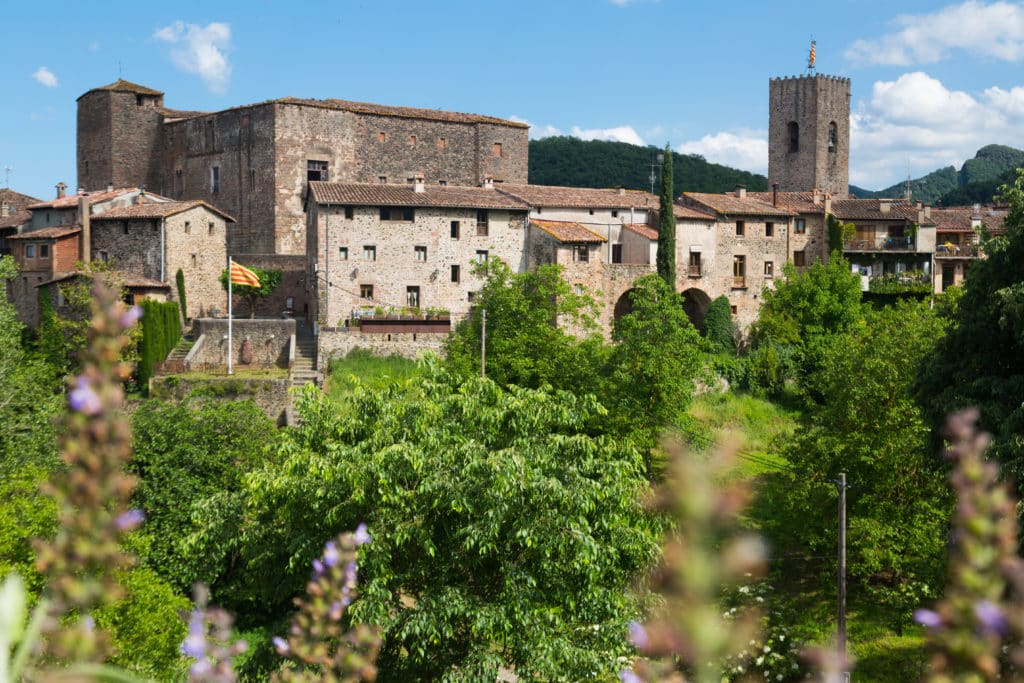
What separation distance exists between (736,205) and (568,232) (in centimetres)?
1074

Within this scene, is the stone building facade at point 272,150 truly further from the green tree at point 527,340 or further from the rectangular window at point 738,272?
the green tree at point 527,340

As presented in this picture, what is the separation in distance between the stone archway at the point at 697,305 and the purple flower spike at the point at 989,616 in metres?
48.9

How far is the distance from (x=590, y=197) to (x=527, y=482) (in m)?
36.4

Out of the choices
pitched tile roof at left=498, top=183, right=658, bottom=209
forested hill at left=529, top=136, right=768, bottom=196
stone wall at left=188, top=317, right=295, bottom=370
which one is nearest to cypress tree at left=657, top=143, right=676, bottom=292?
pitched tile roof at left=498, top=183, right=658, bottom=209

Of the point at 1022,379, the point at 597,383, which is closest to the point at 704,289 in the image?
the point at 597,383

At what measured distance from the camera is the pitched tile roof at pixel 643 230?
4898 centimetres

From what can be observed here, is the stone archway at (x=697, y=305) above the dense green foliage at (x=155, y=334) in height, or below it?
above

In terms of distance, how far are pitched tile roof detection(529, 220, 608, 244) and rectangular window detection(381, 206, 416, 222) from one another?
575 cm

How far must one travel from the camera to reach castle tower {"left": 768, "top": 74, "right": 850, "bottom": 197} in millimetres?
A: 72875

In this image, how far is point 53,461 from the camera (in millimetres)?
26859

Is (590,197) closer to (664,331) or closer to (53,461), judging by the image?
(664,331)

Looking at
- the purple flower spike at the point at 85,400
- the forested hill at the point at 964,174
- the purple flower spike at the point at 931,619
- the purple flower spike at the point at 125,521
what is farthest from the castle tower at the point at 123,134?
the forested hill at the point at 964,174

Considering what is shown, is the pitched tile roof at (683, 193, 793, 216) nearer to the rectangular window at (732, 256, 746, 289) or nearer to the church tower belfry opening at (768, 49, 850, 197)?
the rectangular window at (732, 256, 746, 289)

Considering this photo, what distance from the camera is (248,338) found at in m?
42.5
